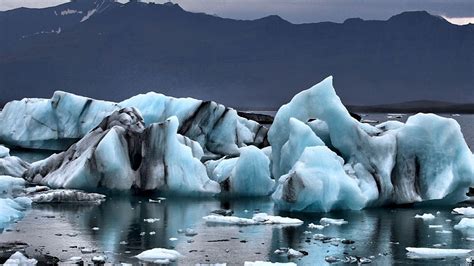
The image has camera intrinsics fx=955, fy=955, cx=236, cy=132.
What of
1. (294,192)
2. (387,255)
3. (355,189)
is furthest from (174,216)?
(387,255)

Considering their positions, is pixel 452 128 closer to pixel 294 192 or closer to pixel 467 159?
pixel 467 159

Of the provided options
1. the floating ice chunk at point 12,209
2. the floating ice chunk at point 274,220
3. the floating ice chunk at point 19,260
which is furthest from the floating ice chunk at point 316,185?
the floating ice chunk at point 19,260

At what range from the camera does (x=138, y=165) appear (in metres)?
25.1

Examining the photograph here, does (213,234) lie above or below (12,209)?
below

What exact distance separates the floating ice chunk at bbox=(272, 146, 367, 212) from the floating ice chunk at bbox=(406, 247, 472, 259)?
15.7 ft

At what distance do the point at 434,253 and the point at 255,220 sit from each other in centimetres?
460

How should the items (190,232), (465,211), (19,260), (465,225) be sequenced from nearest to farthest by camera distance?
(19,260) < (190,232) < (465,225) < (465,211)

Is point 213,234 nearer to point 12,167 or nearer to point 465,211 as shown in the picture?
point 465,211

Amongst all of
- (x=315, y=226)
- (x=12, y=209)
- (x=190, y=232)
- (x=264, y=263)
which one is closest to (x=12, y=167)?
(x=12, y=209)

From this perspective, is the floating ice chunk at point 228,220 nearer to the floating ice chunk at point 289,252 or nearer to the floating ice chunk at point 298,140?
the floating ice chunk at point 289,252

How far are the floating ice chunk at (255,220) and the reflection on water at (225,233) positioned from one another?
0.29 meters

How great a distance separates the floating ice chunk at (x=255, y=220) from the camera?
65.3ft

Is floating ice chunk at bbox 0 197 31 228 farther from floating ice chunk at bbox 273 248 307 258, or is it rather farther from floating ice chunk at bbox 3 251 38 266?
floating ice chunk at bbox 273 248 307 258

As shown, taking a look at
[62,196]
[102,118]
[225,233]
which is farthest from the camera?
[102,118]
